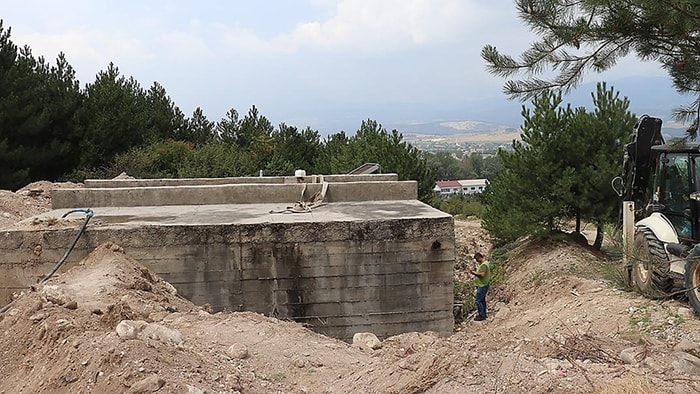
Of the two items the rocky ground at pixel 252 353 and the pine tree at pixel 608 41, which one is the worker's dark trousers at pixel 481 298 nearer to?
the rocky ground at pixel 252 353

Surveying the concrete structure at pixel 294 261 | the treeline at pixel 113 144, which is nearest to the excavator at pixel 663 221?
the concrete structure at pixel 294 261

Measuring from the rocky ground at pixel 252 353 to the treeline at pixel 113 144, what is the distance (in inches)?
469

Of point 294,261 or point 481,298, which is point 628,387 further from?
point 481,298

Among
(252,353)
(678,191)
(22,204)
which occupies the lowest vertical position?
(252,353)

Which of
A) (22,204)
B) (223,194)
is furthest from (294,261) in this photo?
(22,204)

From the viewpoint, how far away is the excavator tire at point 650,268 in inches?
302

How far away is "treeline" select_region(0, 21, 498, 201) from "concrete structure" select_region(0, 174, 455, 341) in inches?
410

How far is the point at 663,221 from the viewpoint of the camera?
8.16 meters

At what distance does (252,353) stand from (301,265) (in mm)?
2566

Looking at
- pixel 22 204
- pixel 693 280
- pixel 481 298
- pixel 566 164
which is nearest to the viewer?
pixel 693 280

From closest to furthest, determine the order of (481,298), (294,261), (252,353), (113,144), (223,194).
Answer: (252,353) → (294,261) → (223,194) → (481,298) → (113,144)

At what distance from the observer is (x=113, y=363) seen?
426 centimetres

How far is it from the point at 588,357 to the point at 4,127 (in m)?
22.2

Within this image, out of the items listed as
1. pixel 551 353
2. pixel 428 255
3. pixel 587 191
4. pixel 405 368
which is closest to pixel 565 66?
pixel 551 353
